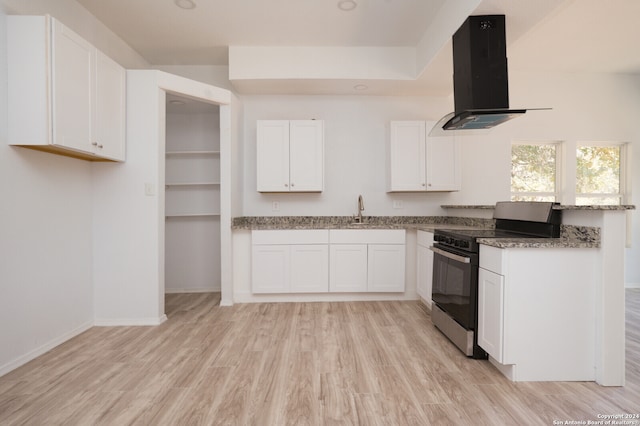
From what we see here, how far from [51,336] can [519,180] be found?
5564 millimetres

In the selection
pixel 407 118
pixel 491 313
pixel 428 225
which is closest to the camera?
pixel 491 313

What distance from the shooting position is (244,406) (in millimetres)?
1788

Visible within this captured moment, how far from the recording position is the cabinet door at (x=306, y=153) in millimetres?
3893

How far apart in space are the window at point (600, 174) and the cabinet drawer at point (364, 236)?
2950mm

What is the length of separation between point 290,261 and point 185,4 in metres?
2.79

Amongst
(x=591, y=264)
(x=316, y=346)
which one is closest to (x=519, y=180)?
(x=591, y=264)

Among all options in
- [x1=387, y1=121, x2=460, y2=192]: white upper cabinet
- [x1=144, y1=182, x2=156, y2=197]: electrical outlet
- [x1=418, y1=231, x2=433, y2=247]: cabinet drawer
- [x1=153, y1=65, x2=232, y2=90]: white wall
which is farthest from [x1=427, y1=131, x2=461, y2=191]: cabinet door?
[x1=144, y1=182, x2=156, y2=197]: electrical outlet

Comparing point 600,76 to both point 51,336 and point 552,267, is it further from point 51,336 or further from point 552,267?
point 51,336

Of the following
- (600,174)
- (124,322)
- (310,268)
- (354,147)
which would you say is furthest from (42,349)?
(600,174)

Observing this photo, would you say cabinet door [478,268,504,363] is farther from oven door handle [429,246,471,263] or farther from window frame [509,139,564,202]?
window frame [509,139,564,202]

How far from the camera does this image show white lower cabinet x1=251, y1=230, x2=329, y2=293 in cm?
373

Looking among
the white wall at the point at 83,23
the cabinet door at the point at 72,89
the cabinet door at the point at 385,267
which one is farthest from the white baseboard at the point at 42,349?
the cabinet door at the point at 385,267

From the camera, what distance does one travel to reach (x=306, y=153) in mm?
3908

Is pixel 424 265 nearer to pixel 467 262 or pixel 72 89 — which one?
pixel 467 262
